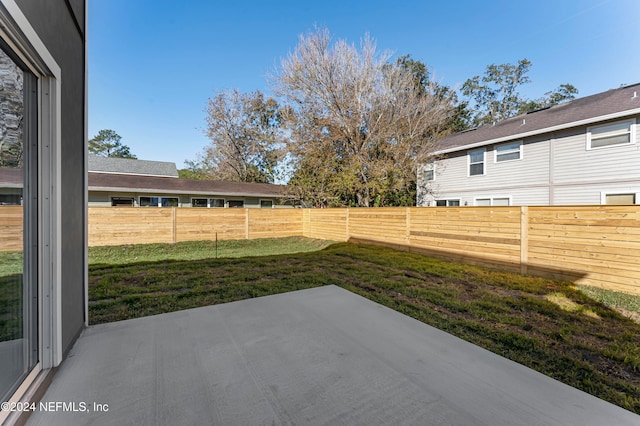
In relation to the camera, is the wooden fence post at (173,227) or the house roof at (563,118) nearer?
the house roof at (563,118)

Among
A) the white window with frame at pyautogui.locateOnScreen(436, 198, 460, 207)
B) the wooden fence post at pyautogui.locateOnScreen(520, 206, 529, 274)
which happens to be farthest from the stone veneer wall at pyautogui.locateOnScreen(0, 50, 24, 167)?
the white window with frame at pyautogui.locateOnScreen(436, 198, 460, 207)

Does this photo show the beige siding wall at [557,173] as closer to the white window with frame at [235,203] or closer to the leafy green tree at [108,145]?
the white window with frame at [235,203]

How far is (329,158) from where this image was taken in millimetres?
10508

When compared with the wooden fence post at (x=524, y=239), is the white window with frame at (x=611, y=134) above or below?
above

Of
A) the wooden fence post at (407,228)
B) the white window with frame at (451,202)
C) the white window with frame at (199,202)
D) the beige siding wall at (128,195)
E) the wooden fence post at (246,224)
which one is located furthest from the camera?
the white window with frame at (199,202)

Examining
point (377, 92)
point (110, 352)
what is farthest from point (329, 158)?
point (110, 352)

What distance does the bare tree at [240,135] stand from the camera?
1952 centimetres

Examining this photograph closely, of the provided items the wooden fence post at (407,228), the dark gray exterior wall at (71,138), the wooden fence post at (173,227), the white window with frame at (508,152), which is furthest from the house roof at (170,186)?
the dark gray exterior wall at (71,138)

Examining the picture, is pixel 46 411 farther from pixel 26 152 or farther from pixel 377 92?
pixel 377 92

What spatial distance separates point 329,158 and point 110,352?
368 inches

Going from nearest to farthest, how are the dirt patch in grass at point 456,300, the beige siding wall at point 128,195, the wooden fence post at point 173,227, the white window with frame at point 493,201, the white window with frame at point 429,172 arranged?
the dirt patch in grass at point 456,300, the wooden fence post at point 173,227, the white window with frame at point 493,201, the white window with frame at point 429,172, the beige siding wall at point 128,195

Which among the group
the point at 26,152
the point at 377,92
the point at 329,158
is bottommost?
the point at 26,152

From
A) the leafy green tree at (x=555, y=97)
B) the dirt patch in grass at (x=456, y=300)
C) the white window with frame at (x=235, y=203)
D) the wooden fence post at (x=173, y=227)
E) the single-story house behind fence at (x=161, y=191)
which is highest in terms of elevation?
the leafy green tree at (x=555, y=97)

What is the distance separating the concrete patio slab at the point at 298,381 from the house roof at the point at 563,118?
28.5ft
